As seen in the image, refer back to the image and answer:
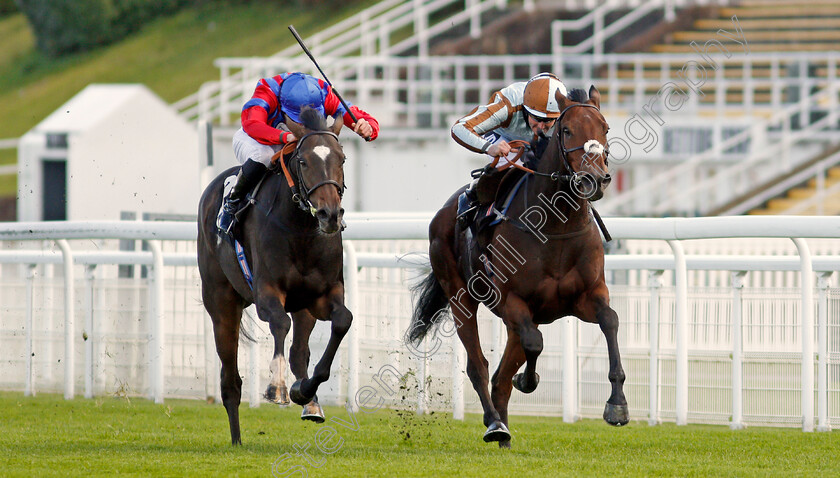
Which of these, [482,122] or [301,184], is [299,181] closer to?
[301,184]

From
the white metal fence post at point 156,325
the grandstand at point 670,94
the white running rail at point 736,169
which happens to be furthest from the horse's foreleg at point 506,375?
the white running rail at point 736,169

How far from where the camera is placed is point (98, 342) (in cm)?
830

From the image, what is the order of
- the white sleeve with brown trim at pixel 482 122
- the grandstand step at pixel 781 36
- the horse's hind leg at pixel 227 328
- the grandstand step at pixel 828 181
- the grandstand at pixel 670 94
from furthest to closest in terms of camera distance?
the grandstand step at pixel 781 36
the grandstand at pixel 670 94
the grandstand step at pixel 828 181
the horse's hind leg at pixel 227 328
the white sleeve with brown trim at pixel 482 122

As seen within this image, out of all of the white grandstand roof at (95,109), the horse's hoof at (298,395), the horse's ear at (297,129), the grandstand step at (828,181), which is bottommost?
the horse's hoof at (298,395)

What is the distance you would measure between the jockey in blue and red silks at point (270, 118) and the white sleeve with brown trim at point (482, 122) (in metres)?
0.42

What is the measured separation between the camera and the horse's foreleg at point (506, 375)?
627cm

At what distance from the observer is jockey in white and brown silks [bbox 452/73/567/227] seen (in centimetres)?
612

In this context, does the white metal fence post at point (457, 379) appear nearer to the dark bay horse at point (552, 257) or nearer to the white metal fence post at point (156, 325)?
the dark bay horse at point (552, 257)

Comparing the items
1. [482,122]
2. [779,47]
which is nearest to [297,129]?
[482,122]

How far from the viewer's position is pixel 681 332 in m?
6.77

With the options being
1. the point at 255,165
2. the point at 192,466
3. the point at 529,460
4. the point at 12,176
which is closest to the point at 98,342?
the point at 255,165

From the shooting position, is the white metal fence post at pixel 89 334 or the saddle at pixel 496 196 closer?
the saddle at pixel 496 196

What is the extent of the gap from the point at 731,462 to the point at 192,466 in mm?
2278

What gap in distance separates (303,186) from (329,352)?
761mm
